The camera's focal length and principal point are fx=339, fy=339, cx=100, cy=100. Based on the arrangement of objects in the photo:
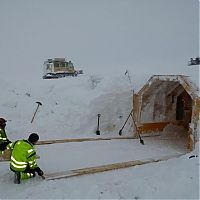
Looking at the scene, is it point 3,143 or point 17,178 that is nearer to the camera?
point 17,178

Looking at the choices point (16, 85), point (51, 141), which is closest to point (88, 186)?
point (51, 141)

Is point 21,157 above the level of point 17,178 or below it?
above

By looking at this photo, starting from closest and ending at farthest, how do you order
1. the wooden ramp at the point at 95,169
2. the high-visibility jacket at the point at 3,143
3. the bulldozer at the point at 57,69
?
the wooden ramp at the point at 95,169 < the high-visibility jacket at the point at 3,143 < the bulldozer at the point at 57,69

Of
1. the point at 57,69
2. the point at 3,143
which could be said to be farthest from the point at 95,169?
the point at 57,69

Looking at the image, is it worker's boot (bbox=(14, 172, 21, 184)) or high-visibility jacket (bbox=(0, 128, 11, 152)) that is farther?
high-visibility jacket (bbox=(0, 128, 11, 152))

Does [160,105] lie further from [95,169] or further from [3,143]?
[3,143]

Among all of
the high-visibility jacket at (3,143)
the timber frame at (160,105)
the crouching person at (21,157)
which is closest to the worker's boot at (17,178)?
the crouching person at (21,157)

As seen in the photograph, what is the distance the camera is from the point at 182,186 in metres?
6.30

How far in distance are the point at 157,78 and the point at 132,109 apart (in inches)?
63.0

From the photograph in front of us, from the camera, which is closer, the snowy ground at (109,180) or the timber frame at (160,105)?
the snowy ground at (109,180)

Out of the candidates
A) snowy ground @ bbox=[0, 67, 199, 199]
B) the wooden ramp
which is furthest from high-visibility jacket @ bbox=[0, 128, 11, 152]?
the wooden ramp

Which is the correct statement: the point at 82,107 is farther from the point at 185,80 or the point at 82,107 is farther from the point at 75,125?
the point at 185,80

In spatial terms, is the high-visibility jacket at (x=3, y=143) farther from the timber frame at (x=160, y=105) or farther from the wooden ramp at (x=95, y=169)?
the timber frame at (x=160, y=105)

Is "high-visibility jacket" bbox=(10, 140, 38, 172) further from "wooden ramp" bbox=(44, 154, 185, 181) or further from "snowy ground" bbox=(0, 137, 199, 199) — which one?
"wooden ramp" bbox=(44, 154, 185, 181)
